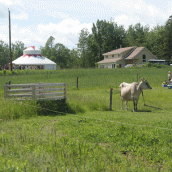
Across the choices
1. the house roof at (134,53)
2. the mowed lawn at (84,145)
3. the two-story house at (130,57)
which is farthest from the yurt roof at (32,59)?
the mowed lawn at (84,145)

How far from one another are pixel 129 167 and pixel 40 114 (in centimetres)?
713

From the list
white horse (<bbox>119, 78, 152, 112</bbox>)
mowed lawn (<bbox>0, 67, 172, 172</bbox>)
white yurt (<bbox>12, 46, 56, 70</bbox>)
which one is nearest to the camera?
mowed lawn (<bbox>0, 67, 172, 172</bbox>)

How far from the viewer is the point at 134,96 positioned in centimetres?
1561

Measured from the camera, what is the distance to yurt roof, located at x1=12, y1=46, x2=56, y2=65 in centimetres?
6506

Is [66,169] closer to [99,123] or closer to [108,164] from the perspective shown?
[108,164]

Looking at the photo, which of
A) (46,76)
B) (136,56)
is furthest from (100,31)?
(46,76)

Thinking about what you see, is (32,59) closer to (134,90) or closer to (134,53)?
(134,53)

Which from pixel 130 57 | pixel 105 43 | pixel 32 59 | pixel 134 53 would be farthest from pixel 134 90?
pixel 105 43

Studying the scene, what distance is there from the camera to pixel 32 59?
67.1 metres

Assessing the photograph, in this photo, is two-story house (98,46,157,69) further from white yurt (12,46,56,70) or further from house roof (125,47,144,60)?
white yurt (12,46,56,70)

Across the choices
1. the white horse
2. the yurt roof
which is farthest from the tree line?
the white horse

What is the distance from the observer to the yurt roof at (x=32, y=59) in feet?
213

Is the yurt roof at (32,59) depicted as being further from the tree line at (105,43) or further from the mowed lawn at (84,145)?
the mowed lawn at (84,145)

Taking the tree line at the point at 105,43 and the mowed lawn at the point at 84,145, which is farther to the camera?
the tree line at the point at 105,43
